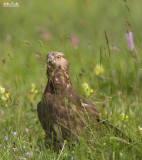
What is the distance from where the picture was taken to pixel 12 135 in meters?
3.71

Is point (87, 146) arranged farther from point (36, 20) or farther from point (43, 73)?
point (36, 20)

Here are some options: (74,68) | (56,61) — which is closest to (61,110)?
(56,61)

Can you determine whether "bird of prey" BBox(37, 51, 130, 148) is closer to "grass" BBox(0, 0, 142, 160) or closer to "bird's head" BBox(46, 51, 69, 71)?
"bird's head" BBox(46, 51, 69, 71)

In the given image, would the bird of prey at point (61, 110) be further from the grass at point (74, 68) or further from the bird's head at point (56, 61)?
the grass at point (74, 68)

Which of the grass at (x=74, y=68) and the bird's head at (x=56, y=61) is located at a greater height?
the bird's head at (x=56, y=61)

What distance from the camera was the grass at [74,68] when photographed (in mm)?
3320

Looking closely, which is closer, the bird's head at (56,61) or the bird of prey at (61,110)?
the bird of prey at (61,110)

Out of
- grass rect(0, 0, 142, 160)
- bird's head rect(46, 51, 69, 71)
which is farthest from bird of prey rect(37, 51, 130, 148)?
grass rect(0, 0, 142, 160)

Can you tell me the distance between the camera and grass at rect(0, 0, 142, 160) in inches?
131

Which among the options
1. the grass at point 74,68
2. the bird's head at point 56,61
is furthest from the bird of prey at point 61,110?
the grass at point 74,68

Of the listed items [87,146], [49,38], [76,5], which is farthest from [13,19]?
[87,146]

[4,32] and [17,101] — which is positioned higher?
[17,101]

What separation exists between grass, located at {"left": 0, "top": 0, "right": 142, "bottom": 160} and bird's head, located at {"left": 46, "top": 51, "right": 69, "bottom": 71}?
0.08 metres

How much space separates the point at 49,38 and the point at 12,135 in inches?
249
